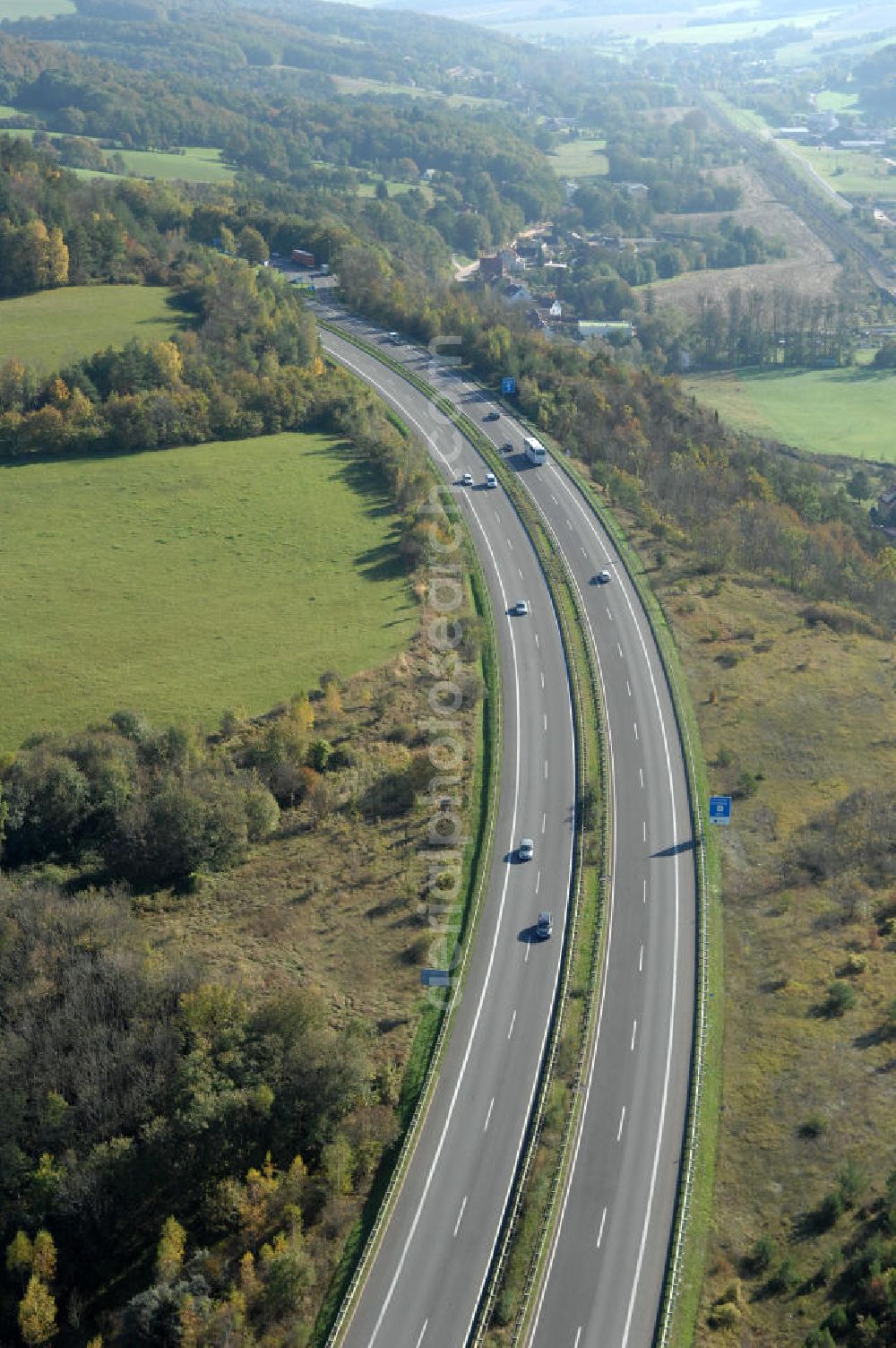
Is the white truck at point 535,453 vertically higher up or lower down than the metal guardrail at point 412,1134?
higher up

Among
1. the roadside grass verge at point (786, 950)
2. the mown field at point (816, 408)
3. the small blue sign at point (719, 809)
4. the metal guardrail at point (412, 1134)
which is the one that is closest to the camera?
the metal guardrail at point (412, 1134)

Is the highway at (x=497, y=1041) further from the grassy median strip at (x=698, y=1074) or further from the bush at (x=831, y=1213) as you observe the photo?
the bush at (x=831, y=1213)

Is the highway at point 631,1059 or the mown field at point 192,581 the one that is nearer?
the highway at point 631,1059

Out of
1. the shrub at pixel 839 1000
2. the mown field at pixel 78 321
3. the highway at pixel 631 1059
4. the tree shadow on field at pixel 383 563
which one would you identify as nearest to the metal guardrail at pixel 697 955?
the highway at pixel 631 1059

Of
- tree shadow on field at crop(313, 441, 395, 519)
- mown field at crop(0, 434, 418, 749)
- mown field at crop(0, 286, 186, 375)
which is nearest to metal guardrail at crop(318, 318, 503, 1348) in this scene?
mown field at crop(0, 434, 418, 749)

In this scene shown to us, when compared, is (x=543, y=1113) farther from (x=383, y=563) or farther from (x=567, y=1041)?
(x=383, y=563)

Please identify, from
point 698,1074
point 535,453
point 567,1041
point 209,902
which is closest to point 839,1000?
point 698,1074

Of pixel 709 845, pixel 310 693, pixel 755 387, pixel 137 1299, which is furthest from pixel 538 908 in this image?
pixel 755 387
